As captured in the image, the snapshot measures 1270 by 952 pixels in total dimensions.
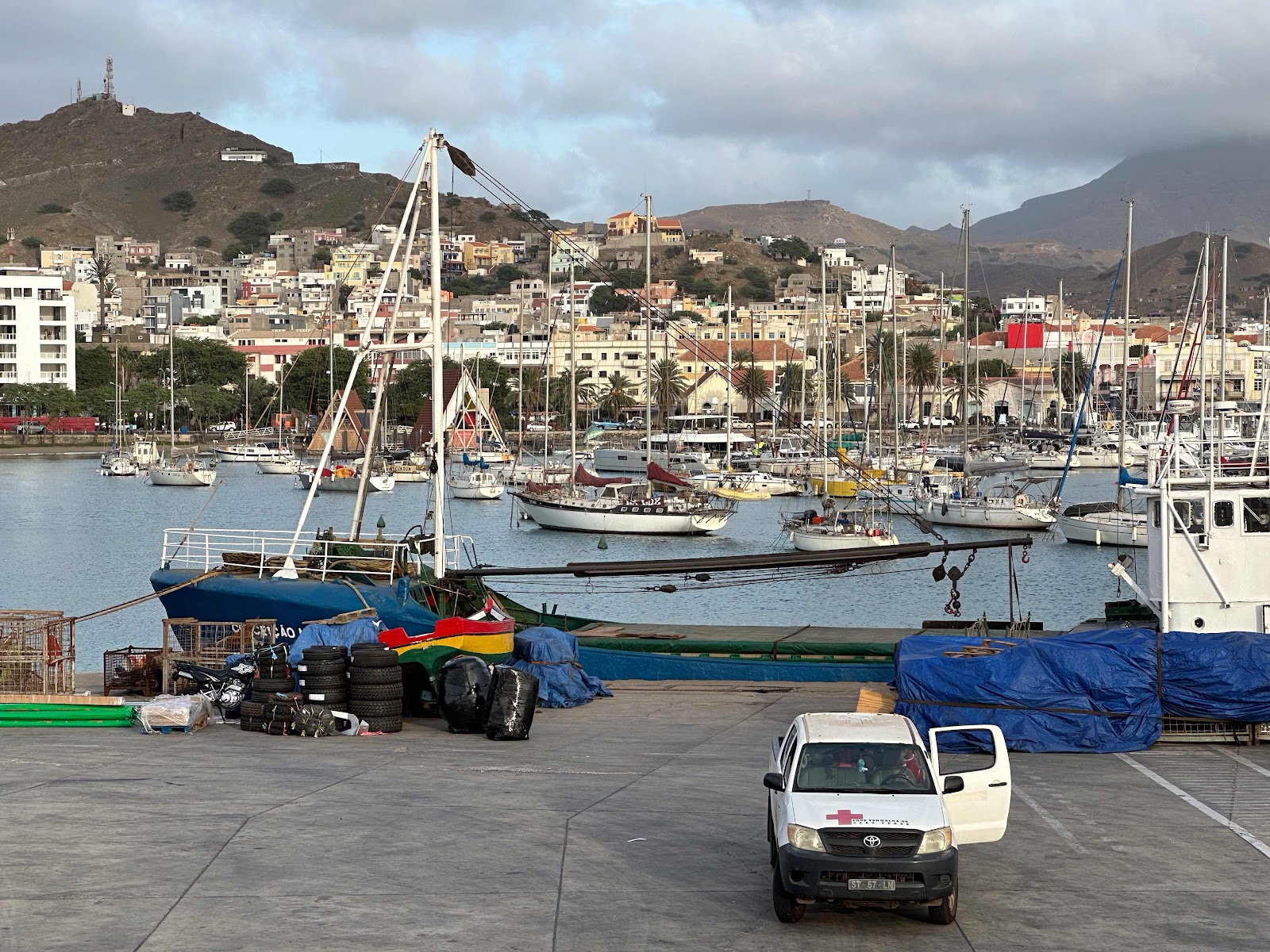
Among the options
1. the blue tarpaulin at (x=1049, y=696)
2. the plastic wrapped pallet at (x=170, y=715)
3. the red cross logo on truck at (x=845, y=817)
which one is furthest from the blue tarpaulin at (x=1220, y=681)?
the plastic wrapped pallet at (x=170, y=715)

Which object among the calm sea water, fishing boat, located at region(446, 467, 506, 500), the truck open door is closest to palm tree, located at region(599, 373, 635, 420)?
the calm sea water

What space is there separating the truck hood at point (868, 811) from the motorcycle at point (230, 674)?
37.4 feet

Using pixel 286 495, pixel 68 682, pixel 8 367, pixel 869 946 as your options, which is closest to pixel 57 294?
pixel 8 367

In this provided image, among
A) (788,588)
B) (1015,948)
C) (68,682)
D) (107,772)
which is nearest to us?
(1015,948)

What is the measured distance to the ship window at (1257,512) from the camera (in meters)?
23.8

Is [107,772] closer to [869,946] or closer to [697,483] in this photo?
[869,946]

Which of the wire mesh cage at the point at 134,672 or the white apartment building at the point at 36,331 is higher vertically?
the white apartment building at the point at 36,331

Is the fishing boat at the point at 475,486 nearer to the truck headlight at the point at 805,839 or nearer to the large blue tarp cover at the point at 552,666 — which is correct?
the large blue tarp cover at the point at 552,666

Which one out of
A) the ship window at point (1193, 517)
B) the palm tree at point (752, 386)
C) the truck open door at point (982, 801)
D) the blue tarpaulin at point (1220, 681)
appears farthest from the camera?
the palm tree at point (752, 386)

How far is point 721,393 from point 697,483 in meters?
96.3

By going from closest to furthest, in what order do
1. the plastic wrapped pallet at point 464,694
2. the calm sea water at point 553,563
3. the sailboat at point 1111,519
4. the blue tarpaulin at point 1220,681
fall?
the blue tarpaulin at point 1220,681, the plastic wrapped pallet at point 464,694, the calm sea water at point 553,563, the sailboat at point 1111,519

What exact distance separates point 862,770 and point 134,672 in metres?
15.2

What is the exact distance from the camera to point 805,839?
11977 millimetres

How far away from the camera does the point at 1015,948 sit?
11914 millimetres
